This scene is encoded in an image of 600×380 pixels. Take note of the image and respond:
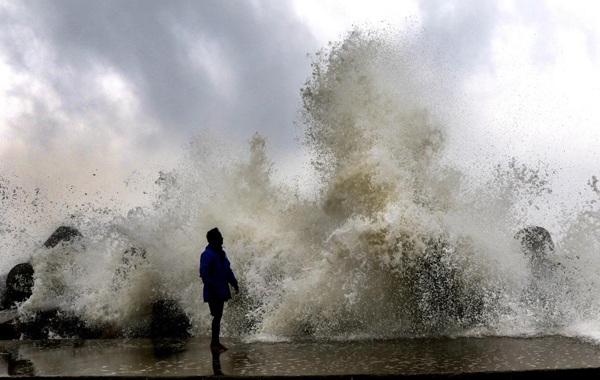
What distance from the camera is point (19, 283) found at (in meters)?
14.3

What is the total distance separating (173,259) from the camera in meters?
11.1

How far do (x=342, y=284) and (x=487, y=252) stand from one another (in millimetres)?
2447

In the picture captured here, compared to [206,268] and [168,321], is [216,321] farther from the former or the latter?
[168,321]

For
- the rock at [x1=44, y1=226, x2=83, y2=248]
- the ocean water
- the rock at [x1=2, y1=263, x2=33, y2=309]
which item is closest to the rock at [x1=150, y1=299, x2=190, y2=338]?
the ocean water

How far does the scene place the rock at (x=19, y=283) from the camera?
14.3 m

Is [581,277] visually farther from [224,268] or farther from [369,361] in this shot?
[224,268]

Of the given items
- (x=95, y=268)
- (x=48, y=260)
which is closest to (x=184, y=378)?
(x=95, y=268)

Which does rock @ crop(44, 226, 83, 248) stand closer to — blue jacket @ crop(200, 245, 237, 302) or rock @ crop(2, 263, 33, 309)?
rock @ crop(2, 263, 33, 309)

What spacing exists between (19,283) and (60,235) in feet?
4.86

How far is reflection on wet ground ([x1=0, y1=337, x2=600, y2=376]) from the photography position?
5203mm

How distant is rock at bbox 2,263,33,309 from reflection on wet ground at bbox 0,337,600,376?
693 cm

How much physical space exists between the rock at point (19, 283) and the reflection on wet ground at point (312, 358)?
22.8 ft

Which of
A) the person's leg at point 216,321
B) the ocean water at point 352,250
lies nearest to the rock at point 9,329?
the ocean water at point 352,250

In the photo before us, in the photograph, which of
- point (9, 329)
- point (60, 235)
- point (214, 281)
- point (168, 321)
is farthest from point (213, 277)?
point (60, 235)
